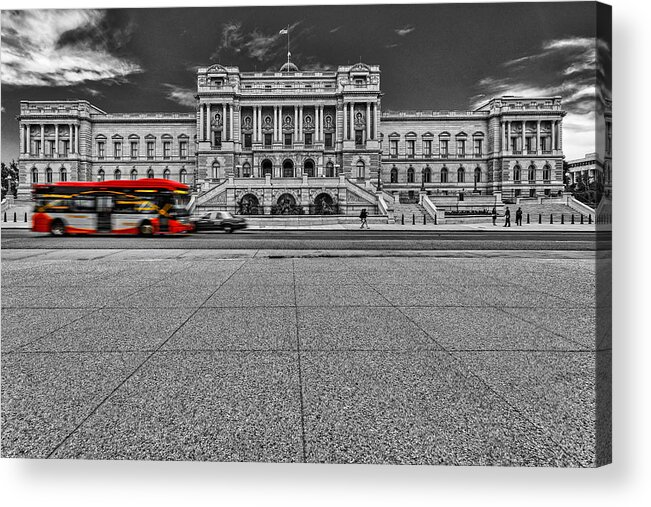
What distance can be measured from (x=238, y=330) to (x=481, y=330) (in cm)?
208

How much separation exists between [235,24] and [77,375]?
2.71 metres

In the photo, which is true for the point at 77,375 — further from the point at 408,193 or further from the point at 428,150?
the point at 428,150

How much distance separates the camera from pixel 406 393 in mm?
2859

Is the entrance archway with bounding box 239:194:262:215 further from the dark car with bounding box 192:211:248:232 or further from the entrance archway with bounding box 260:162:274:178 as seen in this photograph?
the entrance archway with bounding box 260:162:274:178

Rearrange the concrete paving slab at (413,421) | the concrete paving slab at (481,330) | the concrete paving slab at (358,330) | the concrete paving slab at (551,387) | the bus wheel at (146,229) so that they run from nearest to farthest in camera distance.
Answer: the concrete paving slab at (413,421) → the concrete paving slab at (551,387) → the concrete paving slab at (481,330) → the concrete paving slab at (358,330) → the bus wheel at (146,229)

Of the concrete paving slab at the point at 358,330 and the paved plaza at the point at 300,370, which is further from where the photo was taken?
the concrete paving slab at the point at 358,330

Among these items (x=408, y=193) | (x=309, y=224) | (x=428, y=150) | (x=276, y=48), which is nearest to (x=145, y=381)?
(x=276, y=48)

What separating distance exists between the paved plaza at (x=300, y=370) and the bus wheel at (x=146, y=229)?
2.31 feet

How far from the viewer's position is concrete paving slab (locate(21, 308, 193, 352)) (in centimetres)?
374

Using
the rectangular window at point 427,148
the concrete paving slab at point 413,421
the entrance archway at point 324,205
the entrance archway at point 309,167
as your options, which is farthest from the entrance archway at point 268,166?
the concrete paving slab at point 413,421

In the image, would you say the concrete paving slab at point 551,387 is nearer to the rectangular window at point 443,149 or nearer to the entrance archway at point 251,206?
the entrance archway at point 251,206

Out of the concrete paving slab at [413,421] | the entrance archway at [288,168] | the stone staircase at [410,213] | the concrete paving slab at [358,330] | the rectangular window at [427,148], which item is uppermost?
the rectangular window at [427,148]

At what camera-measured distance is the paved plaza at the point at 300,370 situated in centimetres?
236

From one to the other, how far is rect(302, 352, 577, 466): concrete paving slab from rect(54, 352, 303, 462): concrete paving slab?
0.48 ft
